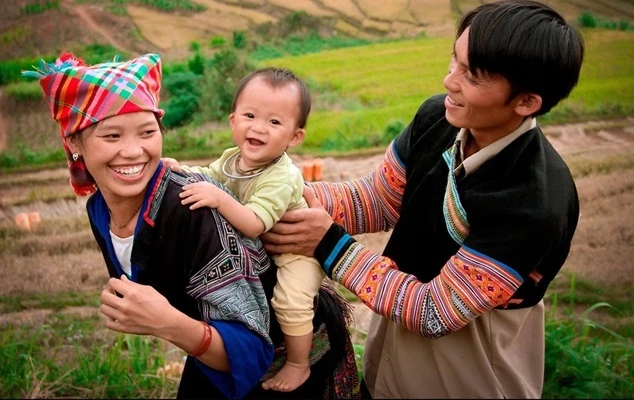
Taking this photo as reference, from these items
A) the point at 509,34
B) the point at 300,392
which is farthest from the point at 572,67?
the point at 300,392

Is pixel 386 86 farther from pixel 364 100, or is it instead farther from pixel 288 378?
pixel 288 378

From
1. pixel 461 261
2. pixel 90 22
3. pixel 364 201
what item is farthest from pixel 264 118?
pixel 90 22

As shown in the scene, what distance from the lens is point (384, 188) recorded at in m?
2.40

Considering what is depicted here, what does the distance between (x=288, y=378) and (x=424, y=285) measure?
496 millimetres

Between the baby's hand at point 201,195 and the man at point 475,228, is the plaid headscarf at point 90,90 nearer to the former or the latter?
the baby's hand at point 201,195

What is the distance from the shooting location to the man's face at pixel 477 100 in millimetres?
1823

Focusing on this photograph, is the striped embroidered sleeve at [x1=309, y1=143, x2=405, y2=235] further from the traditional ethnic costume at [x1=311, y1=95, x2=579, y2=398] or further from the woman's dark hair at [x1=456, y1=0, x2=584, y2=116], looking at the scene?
the woman's dark hair at [x1=456, y1=0, x2=584, y2=116]

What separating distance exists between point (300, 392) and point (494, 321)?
63 centimetres

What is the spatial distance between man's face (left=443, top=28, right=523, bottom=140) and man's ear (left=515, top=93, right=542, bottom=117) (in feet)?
0.05

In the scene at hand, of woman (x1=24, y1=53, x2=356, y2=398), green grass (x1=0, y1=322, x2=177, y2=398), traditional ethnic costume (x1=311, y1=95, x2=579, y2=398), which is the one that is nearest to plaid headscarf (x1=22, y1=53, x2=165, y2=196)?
woman (x1=24, y1=53, x2=356, y2=398)

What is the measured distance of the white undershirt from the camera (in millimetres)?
1825

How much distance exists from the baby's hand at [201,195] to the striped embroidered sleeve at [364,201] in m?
0.62

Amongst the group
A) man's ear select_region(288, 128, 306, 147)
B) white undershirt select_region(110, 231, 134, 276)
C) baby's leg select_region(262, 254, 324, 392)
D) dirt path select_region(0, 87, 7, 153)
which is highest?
man's ear select_region(288, 128, 306, 147)

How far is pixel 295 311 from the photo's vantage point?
197 centimetres
